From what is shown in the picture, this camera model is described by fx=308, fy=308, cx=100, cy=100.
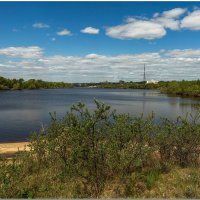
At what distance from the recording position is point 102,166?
11.0 m

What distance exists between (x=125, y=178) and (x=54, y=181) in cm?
283

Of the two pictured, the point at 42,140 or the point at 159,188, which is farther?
the point at 42,140

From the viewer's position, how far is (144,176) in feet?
40.4

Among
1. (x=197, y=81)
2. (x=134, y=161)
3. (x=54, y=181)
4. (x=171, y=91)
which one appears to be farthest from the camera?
(x=171, y=91)

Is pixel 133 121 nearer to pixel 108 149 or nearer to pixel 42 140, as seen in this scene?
pixel 108 149

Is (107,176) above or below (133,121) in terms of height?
below

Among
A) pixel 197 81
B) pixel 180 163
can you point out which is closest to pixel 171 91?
pixel 197 81

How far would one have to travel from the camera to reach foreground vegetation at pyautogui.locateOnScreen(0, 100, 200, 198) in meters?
10.2

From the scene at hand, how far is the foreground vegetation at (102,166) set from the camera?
10.2 metres

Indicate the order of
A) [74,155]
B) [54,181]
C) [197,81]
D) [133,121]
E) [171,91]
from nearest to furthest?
[74,155] < [54,181] < [133,121] < [197,81] < [171,91]

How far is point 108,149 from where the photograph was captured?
1093cm

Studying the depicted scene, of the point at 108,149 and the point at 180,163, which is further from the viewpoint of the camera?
the point at 180,163

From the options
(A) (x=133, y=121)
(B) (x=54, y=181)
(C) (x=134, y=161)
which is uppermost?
(A) (x=133, y=121)

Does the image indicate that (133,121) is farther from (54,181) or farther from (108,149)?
(54,181)
